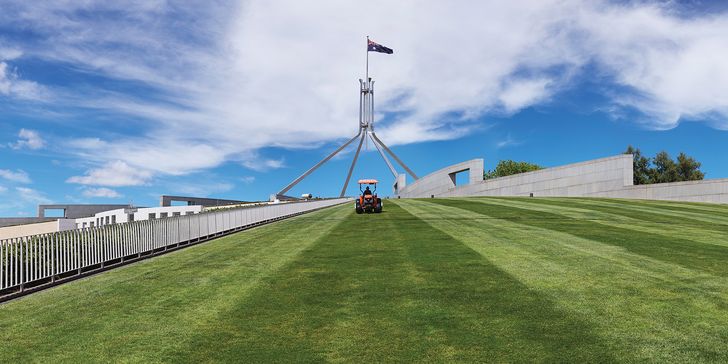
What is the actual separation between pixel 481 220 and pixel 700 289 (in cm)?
1462

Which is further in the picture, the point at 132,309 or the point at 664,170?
the point at 664,170

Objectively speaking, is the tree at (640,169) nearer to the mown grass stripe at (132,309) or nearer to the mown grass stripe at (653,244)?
Answer: the mown grass stripe at (653,244)

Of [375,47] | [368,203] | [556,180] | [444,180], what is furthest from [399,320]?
[375,47]

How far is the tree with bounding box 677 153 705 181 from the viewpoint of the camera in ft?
246

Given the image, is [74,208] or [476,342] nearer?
[476,342]

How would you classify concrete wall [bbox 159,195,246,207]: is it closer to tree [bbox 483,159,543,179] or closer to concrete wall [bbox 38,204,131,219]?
concrete wall [bbox 38,204,131,219]

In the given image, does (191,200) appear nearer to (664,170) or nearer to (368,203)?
(368,203)

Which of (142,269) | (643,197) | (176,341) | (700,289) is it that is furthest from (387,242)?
(643,197)

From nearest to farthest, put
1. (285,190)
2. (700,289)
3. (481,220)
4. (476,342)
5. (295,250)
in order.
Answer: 1. (476,342)
2. (700,289)
3. (295,250)
4. (481,220)
5. (285,190)

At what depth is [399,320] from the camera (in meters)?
7.86

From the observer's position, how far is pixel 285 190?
4215 inches

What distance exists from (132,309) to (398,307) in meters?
4.91

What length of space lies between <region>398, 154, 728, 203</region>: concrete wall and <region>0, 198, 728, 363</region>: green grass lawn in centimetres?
3278

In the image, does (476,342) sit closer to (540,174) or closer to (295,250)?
(295,250)
